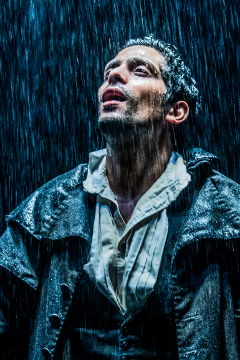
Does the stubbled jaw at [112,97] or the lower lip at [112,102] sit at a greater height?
the stubbled jaw at [112,97]

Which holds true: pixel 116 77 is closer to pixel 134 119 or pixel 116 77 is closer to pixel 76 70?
pixel 134 119

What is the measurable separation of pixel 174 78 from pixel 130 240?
40.5 inches

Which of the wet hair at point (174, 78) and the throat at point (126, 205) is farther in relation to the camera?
the wet hair at point (174, 78)

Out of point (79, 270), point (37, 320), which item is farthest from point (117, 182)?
point (37, 320)

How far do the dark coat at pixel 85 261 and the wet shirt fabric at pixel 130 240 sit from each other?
0.19ft

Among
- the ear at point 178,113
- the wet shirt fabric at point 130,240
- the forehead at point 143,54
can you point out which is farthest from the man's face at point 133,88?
the wet shirt fabric at point 130,240

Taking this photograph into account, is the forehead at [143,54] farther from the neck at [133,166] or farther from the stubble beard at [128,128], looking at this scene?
the neck at [133,166]

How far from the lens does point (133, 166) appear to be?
246 cm

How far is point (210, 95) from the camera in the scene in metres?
3.31

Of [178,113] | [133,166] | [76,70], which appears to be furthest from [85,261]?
[76,70]

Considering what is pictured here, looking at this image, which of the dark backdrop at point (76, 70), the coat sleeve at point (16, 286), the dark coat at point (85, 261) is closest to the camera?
the dark coat at point (85, 261)

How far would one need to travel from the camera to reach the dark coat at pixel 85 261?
203 cm

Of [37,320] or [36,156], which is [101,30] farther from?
[37,320]

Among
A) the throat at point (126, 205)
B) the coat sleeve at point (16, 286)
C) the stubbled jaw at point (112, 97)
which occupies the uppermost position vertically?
the stubbled jaw at point (112, 97)
